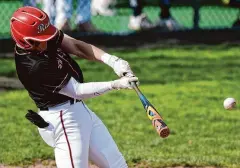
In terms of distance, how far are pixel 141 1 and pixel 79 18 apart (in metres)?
1.79

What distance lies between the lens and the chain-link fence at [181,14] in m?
14.6

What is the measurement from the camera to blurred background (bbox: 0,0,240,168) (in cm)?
792

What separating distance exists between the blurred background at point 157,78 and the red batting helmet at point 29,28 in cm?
252

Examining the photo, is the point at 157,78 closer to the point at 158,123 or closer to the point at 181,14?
the point at 181,14

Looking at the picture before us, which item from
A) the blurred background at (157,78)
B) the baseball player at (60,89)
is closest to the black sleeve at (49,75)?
the baseball player at (60,89)

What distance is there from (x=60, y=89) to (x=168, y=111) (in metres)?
4.72

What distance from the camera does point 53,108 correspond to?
17.4 ft

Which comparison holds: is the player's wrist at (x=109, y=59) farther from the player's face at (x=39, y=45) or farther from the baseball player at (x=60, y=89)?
the player's face at (x=39, y=45)

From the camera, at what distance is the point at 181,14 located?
16.3 meters

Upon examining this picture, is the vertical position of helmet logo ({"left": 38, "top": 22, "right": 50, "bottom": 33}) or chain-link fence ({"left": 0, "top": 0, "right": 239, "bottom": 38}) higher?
helmet logo ({"left": 38, "top": 22, "right": 50, "bottom": 33})

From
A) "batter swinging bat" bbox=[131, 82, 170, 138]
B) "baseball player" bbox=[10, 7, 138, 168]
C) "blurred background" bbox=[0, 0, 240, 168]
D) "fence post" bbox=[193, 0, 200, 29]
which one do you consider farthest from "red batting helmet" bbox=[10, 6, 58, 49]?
"fence post" bbox=[193, 0, 200, 29]

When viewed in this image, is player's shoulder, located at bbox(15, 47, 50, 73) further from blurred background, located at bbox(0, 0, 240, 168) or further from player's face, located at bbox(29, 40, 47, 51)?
blurred background, located at bbox(0, 0, 240, 168)

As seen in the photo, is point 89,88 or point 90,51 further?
point 90,51

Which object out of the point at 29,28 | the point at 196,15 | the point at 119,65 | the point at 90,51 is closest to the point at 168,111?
the point at 90,51
